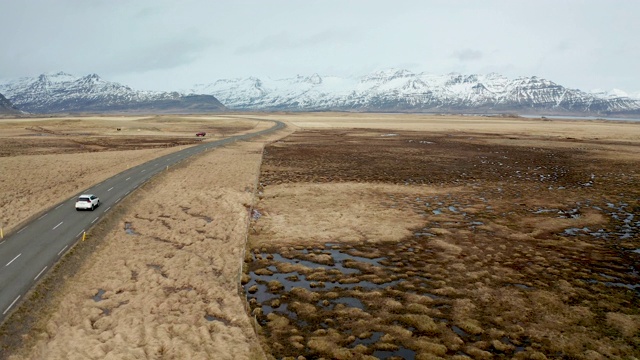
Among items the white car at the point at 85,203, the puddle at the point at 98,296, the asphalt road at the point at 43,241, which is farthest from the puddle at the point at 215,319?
the white car at the point at 85,203

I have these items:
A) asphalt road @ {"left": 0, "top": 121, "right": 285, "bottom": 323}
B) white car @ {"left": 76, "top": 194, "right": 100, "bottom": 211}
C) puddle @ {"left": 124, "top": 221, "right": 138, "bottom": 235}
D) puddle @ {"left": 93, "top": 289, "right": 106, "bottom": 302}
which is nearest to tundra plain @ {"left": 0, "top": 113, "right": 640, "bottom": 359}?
puddle @ {"left": 93, "top": 289, "right": 106, "bottom": 302}

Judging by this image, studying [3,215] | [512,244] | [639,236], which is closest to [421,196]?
[512,244]

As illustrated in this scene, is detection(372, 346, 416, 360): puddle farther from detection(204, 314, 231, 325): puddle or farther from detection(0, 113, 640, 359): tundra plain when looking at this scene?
detection(204, 314, 231, 325): puddle

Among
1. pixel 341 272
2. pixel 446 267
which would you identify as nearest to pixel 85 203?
pixel 341 272

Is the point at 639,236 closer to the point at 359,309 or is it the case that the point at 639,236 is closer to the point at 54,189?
the point at 359,309

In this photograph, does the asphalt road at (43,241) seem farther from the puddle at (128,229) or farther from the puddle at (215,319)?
the puddle at (215,319)

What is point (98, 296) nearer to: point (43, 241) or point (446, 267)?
point (43, 241)
